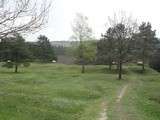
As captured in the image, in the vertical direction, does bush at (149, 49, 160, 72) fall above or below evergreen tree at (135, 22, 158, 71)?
below

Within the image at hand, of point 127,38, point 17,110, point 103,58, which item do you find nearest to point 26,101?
point 17,110

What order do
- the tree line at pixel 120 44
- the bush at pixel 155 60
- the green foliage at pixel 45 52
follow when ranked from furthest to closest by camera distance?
1. the green foliage at pixel 45 52
2. the bush at pixel 155 60
3. the tree line at pixel 120 44

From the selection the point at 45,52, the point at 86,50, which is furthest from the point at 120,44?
the point at 45,52

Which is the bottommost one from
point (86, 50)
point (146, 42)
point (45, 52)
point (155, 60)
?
point (155, 60)

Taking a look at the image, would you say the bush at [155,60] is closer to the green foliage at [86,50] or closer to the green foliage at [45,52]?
the green foliage at [86,50]

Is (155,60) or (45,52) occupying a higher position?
(45,52)

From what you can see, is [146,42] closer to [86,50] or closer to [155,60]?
[155,60]

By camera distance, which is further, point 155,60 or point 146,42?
point 146,42

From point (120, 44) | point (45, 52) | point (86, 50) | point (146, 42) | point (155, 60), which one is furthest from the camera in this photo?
point (45, 52)

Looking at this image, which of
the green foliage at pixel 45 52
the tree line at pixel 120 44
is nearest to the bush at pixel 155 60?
the tree line at pixel 120 44

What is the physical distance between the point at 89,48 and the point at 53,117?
198 feet

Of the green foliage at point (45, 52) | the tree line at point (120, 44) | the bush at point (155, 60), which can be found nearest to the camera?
the tree line at point (120, 44)

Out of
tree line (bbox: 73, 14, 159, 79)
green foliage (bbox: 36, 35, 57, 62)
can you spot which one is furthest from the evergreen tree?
green foliage (bbox: 36, 35, 57, 62)

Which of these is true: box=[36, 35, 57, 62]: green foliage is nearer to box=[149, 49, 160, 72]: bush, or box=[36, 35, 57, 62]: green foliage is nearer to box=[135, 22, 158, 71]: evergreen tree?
box=[135, 22, 158, 71]: evergreen tree
